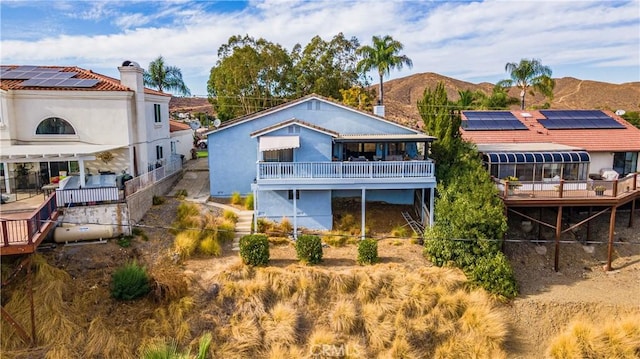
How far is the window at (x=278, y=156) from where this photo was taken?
23516 mm

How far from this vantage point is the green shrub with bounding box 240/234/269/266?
62.6ft

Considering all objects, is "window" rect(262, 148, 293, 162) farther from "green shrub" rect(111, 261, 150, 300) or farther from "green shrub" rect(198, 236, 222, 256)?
"green shrub" rect(111, 261, 150, 300)

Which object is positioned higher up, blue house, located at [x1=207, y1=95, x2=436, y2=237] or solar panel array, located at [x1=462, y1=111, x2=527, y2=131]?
solar panel array, located at [x1=462, y1=111, x2=527, y2=131]

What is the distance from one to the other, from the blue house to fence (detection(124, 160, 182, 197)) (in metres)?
3.17

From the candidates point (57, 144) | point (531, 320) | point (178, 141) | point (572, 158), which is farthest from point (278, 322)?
point (178, 141)

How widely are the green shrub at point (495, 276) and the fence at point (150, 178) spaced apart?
16579 mm

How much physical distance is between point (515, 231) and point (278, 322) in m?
14.8

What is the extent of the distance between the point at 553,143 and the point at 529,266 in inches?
394

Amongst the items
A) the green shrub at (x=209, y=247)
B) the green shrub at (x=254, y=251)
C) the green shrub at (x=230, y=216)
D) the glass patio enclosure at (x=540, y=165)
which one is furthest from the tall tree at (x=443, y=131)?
the green shrub at (x=209, y=247)

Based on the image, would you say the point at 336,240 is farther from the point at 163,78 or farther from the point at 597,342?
the point at 163,78

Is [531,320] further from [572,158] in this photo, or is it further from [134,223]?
[134,223]

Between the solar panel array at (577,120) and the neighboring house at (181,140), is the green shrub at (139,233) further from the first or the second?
the solar panel array at (577,120)

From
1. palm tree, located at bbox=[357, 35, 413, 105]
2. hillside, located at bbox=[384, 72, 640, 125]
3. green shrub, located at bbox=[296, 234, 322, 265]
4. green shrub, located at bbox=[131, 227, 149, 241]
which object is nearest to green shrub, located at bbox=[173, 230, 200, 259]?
green shrub, located at bbox=[131, 227, 149, 241]

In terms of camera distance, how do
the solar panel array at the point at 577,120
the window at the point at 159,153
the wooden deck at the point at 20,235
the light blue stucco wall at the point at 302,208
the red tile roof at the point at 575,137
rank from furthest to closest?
the solar panel array at the point at 577,120 → the window at the point at 159,153 → the red tile roof at the point at 575,137 → the light blue stucco wall at the point at 302,208 → the wooden deck at the point at 20,235
